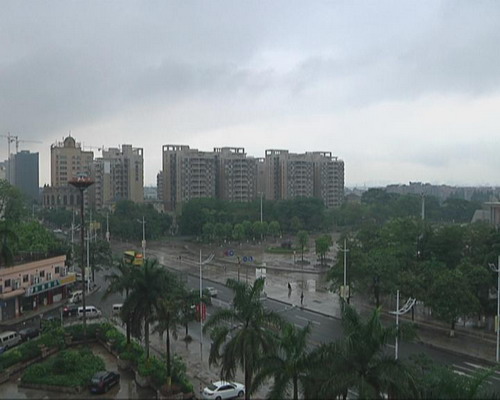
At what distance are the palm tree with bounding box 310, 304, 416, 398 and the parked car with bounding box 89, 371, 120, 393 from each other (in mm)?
8015

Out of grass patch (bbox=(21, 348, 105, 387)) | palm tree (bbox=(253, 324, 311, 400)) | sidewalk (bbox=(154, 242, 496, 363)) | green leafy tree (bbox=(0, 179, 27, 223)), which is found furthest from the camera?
green leafy tree (bbox=(0, 179, 27, 223))

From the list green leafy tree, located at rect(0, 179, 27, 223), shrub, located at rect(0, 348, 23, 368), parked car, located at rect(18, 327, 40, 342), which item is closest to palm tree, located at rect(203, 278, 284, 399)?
shrub, located at rect(0, 348, 23, 368)

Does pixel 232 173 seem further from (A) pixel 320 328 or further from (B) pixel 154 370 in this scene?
(B) pixel 154 370

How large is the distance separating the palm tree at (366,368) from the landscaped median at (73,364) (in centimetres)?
667

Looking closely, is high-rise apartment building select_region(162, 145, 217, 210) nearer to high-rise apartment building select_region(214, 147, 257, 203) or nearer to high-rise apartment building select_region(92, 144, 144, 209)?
high-rise apartment building select_region(214, 147, 257, 203)

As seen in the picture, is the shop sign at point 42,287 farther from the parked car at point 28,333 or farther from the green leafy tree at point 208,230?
the green leafy tree at point 208,230

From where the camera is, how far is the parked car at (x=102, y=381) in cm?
1528

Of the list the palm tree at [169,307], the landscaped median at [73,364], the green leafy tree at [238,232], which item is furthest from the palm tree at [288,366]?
the green leafy tree at [238,232]

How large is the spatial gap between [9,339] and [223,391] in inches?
459

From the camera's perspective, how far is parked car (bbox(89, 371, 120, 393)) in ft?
50.1

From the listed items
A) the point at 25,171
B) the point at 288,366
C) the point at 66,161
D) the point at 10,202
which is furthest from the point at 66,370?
the point at 25,171

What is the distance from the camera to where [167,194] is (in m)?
92.9

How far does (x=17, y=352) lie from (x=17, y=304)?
10579 mm

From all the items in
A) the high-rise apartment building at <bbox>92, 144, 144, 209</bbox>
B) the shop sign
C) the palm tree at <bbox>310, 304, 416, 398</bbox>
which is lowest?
the shop sign
